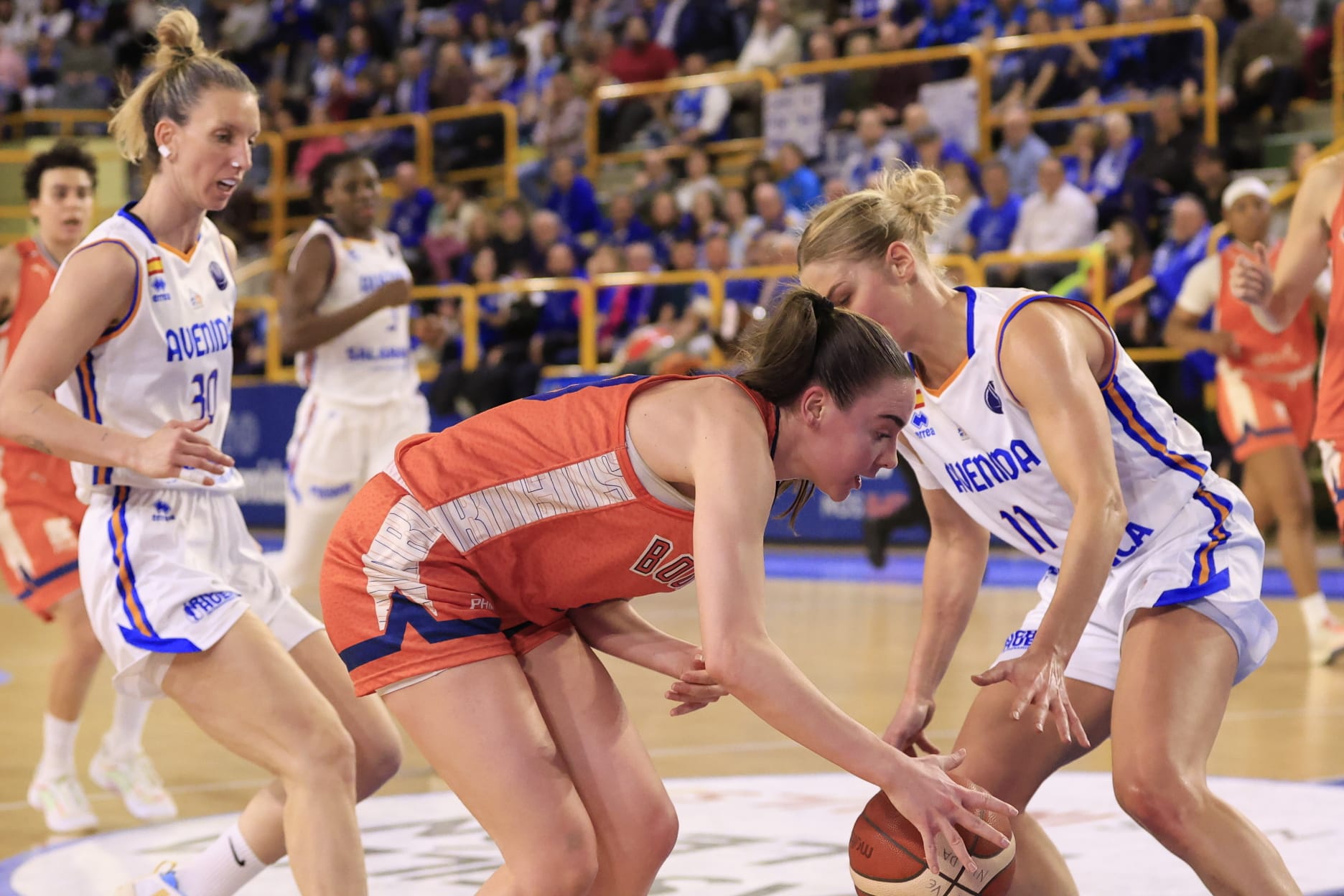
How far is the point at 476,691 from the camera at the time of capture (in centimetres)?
289

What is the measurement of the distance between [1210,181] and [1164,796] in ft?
30.6

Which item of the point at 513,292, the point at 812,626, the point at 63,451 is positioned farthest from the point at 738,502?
the point at 513,292

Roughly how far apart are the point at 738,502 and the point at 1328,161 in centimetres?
244

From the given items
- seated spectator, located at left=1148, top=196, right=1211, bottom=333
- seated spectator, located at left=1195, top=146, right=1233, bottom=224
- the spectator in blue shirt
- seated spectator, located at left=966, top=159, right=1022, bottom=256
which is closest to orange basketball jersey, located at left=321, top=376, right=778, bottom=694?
seated spectator, located at left=1148, top=196, right=1211, bottom=333

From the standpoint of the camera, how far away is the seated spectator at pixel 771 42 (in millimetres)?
15547

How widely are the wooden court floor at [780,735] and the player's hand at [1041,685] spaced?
2740 millimetres

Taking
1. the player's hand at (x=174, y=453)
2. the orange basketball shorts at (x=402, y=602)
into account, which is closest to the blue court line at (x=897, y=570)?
the player's hand at (x=174, y=453)

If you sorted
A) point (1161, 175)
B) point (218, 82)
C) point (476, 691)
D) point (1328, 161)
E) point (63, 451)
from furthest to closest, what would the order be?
point (1161, 175) → point (1328, 161) → point (218, 82) → point (63, 451) → point (476, 691)

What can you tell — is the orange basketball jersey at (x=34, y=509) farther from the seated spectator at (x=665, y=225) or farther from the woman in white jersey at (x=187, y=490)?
the seated spectator at (x=665, y=225)

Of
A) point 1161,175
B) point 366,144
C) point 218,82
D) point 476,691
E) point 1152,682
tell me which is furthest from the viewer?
point 366,144

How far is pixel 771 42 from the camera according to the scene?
1568 cm

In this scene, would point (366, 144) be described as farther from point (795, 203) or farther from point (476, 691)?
point (476, 691)

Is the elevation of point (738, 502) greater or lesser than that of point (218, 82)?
lesser

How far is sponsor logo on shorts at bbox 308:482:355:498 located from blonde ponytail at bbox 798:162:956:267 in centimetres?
356
